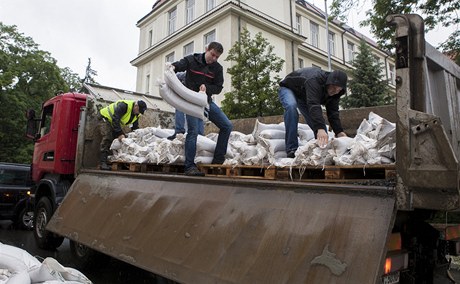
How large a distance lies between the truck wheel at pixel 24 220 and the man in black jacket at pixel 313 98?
761cm

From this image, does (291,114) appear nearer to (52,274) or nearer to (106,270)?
(52,274)

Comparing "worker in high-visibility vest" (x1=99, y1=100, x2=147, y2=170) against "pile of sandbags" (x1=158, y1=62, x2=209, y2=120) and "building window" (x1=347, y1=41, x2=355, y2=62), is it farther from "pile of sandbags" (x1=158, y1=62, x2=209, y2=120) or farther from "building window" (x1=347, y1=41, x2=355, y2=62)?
"building window" (x1=347, y1=41, x2=355, y2=62)

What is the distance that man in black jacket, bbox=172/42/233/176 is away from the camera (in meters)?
4.23

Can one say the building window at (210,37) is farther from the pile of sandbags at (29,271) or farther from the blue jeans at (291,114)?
the pile of sandbags at (29,271)

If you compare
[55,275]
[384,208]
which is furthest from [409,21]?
[55,275]

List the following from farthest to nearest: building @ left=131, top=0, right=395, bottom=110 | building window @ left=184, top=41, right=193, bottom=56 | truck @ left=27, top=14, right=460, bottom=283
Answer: building window @ left=184, top=41, right=193, bottom=56 < building @ left=131, top=0, right=395, bottom=110 < truck @ left=27, top=14, right=460, bottom=283

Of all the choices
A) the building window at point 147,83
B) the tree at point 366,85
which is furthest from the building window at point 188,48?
the tree at point 366,85

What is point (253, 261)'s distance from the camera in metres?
2.58

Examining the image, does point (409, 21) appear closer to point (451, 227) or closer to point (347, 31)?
point (451, 227)

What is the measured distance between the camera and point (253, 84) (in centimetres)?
1323

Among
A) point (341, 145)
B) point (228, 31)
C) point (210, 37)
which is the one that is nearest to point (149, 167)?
point (341, 145)

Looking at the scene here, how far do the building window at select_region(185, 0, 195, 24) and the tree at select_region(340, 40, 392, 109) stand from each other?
10.4 metres

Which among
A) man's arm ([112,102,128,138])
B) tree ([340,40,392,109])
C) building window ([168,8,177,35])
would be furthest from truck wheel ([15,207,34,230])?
building window ([168,8,177,35])

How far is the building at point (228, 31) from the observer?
1928 cm
